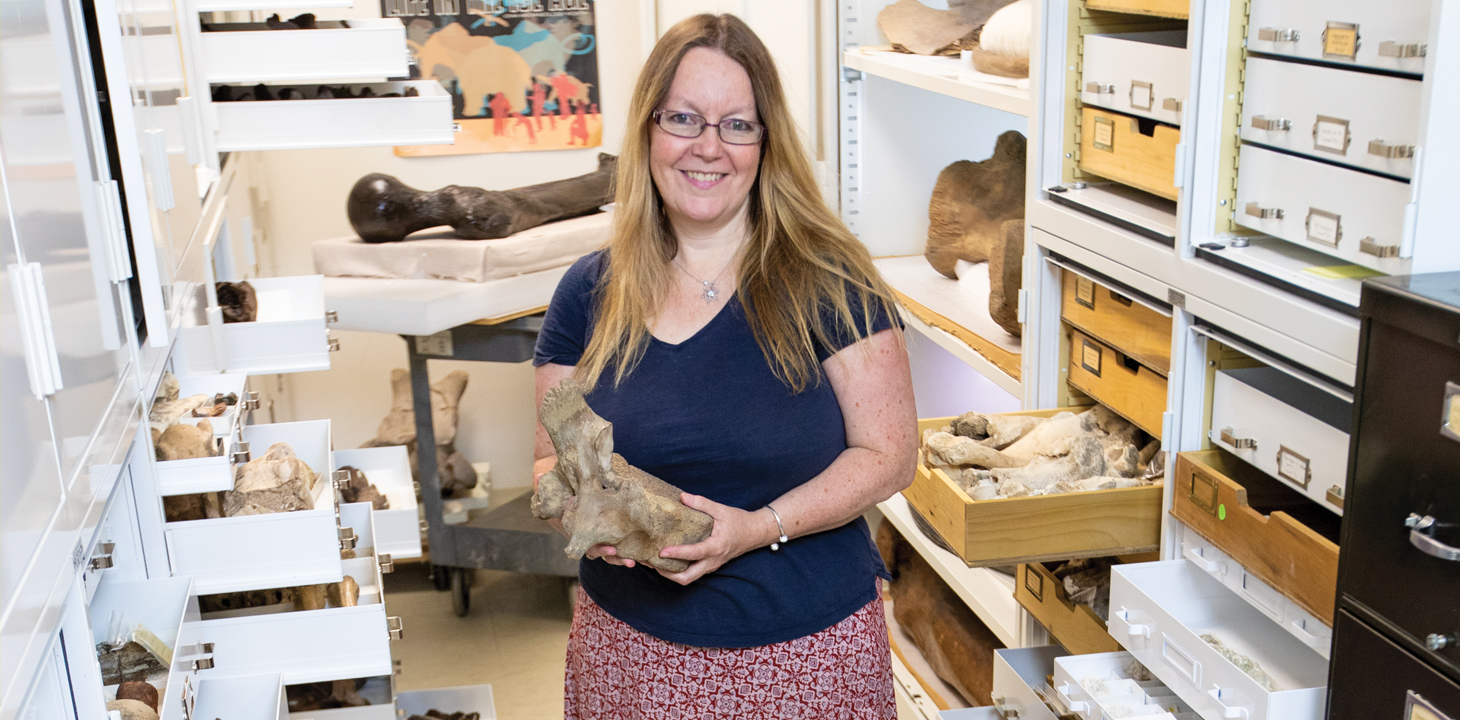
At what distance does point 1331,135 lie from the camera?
1396 mm

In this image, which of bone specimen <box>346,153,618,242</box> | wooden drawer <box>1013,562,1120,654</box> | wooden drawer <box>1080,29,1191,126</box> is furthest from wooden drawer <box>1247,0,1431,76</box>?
bone specimen <box>346,153,618,242</box>

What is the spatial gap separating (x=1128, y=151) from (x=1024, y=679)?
36.0 inches

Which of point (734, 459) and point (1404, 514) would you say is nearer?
point (1404, 514)

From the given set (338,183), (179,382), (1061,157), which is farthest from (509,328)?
(1061,157)

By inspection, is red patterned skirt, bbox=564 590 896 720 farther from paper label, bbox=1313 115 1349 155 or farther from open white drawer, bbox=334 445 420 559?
paper label, bbox=1313 115 1349 155

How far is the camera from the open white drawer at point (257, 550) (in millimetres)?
1563

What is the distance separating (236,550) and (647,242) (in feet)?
2.27

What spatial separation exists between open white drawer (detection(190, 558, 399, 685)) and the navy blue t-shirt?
0.37 metres

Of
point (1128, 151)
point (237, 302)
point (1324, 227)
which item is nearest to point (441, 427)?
point (237, 302)

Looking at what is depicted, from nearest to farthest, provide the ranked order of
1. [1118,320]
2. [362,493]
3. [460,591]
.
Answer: [1118,320], [362,493], [460,591]

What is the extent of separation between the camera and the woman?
1425mm

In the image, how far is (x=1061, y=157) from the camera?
7.00 feet

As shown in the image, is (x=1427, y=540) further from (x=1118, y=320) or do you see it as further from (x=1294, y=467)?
(x=1118, y=320)

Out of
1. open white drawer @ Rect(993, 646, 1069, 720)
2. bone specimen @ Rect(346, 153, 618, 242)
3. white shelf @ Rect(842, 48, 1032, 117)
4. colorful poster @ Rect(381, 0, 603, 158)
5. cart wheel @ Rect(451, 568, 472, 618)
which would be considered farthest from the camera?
colorful poster @ Rect(381, 0, 603, 158)
